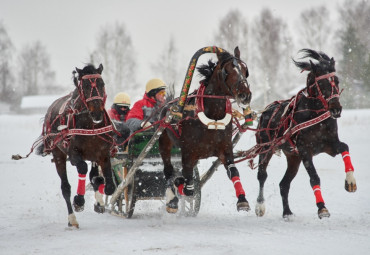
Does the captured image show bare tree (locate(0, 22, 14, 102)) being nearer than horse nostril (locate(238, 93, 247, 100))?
No

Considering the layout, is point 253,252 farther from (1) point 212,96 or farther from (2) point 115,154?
(2) point 115,154

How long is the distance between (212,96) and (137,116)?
1.80 meters

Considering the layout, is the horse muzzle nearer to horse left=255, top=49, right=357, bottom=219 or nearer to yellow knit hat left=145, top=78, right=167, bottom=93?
horse left=255, top=49, right=357, bottom=219

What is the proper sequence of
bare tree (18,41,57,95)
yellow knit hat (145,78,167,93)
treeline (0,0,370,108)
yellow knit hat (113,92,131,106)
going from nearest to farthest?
yellow knit hat (145,78,167,93) → yellow knit hat (113,92,131,106) → treeline (0,0,370,108) → bare tree (18,41,57,95)

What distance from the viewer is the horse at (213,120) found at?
244 inches

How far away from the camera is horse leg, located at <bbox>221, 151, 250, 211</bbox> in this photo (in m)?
5.89

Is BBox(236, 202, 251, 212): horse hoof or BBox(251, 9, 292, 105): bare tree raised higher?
BBox(251, 9, 292, 105): bare tree

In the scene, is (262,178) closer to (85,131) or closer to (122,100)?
(122,100)

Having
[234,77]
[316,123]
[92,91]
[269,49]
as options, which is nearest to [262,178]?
[316,123]

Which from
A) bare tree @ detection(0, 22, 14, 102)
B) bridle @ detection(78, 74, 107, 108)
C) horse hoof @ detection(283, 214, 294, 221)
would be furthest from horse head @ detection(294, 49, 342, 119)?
bare tree @ detection(0, 22, 14, 102)

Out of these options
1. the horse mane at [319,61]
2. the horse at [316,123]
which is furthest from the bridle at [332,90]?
the horse mane at [319,61]

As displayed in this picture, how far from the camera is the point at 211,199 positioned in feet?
33.9

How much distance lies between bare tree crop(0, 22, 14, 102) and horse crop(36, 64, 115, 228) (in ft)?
128

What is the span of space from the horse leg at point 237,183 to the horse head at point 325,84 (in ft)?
4.56
